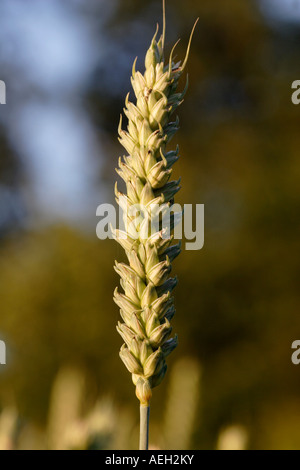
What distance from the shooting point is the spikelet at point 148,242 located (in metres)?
0.81

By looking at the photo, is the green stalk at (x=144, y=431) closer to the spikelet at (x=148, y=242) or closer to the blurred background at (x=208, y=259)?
the spikelet at (x=148, y=242)

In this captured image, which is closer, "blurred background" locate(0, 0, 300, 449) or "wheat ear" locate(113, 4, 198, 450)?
"wheat ear" locate(113, 4, 198, 450)

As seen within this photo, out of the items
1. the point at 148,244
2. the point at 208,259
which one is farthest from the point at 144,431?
the point at 208,259

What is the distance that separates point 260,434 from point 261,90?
4437mm

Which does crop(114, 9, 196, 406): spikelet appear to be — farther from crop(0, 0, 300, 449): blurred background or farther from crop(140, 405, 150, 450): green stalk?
crop(0, 0, 300, 449): blurred background

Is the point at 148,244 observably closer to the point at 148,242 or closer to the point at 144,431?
the point at 148,242

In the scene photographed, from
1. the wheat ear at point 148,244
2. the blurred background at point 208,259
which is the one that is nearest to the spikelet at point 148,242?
the wheat ear at point 148,244

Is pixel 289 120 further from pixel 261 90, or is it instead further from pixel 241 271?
pixel 241 271

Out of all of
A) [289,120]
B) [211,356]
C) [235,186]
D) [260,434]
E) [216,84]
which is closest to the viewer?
[260,434]

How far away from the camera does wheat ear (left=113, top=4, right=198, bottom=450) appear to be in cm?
81

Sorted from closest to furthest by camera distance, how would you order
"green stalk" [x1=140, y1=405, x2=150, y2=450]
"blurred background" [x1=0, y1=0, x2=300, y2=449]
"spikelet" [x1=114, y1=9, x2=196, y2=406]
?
1. "green stalk" [x1=140, y1=405, x2=150, y2=450]
2. "spikelet" [x1=114, y1=9, x2=196, y2=406]
3. "blurred background" [x1=0, y1=0, x2=300, y2=449]

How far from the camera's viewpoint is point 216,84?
7.50 meters

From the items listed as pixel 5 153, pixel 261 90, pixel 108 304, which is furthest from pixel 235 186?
pixel 5 153

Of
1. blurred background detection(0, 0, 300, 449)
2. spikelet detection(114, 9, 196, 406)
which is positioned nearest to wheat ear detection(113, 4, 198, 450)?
spikelet detection(114, 9, 196, 406)
